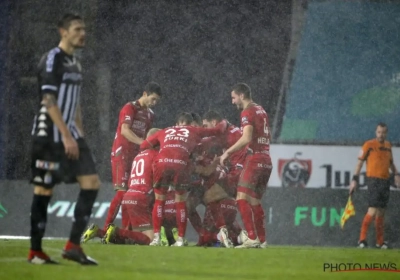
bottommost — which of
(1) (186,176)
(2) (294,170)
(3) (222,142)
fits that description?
(2) (294,170)

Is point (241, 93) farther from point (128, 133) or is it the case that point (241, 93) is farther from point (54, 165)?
point (54, 165)

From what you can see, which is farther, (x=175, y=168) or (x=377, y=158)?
(x=377, y=158)

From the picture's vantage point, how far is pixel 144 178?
13.0 m

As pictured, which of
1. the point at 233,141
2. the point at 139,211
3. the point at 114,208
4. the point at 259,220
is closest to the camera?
the point at 259,220

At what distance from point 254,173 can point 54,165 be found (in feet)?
15.7

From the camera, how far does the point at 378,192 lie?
51.1 ft

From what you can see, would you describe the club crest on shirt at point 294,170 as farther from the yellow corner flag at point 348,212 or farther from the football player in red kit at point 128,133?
the football player in red kit at point 128,133

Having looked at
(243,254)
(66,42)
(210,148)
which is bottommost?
(243,254)

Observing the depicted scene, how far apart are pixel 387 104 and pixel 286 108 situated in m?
2.19

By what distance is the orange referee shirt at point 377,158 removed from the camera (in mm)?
15672

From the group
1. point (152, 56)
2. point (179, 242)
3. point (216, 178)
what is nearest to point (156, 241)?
point (179, 242)

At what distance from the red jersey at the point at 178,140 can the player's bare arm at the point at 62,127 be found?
16.1 feet

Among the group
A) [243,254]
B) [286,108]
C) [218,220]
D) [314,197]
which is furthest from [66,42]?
[286,108]

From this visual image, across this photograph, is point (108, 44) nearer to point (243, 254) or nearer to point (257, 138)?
point (257, 138)
